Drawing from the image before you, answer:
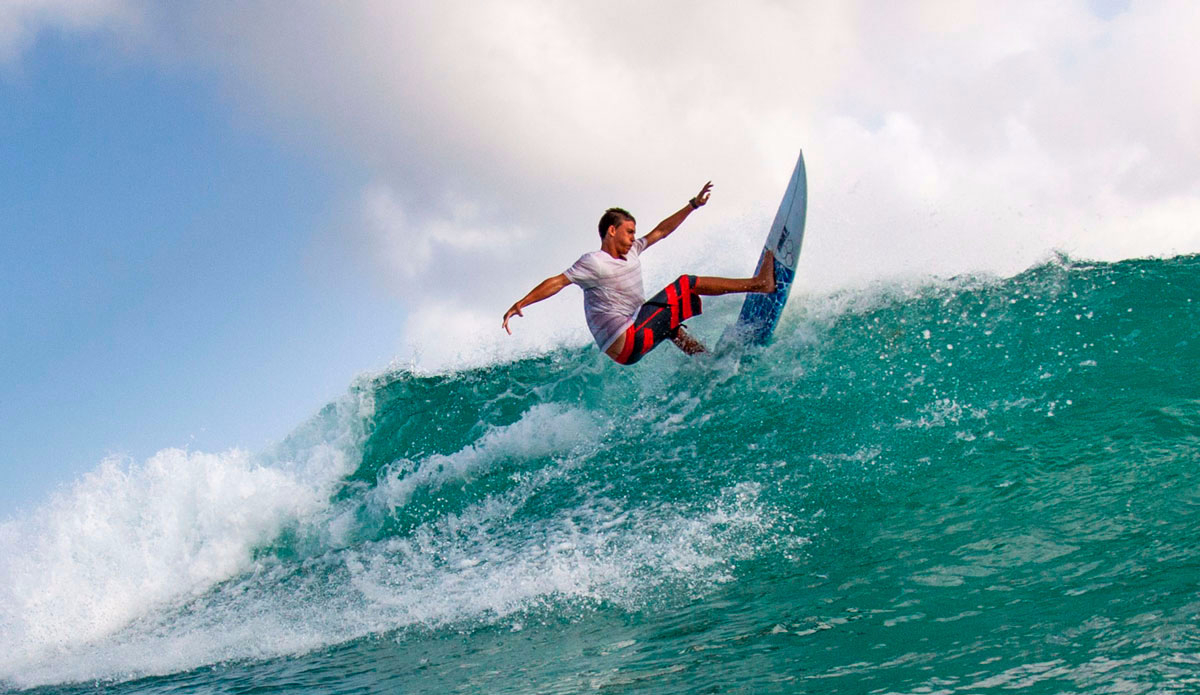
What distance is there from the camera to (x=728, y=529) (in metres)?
4.34

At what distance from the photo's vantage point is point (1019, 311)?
21.6ft

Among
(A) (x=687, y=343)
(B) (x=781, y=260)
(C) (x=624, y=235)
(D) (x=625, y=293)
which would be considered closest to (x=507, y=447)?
(A) (x=687, y=343)

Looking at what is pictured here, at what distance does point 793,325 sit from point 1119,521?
13.3ft

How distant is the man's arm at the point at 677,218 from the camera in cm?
624

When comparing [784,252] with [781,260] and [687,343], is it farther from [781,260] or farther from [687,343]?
[687,343]

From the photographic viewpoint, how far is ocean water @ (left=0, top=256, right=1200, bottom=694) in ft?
8.37

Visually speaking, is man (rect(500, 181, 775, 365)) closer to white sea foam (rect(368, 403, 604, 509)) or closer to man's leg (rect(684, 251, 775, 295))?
man's leg (rect(684, 251, 775, 295))

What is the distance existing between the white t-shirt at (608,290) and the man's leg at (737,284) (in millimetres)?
511

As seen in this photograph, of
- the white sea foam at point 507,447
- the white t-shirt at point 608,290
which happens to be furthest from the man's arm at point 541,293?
the white sea foam at point 507,447

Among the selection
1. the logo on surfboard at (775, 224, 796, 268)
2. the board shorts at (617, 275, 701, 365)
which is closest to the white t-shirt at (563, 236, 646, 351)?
the board shorts at (617, 275, 701, 365)

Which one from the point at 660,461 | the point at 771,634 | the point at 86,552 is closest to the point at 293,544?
the point at 86,552

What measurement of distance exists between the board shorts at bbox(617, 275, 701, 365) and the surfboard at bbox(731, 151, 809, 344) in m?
1.19

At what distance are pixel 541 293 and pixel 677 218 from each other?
165 centimetres

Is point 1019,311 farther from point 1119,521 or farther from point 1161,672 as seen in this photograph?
point 1161,672
